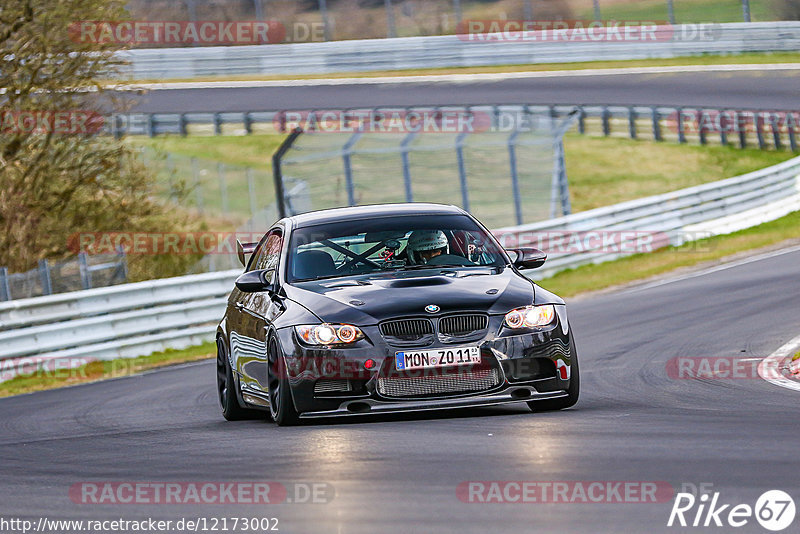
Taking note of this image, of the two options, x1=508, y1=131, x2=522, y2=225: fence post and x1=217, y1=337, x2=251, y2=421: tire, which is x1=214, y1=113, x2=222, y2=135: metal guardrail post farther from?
x1=217, y1=337, x2=251, y2=421: tire

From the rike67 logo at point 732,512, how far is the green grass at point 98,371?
1150cm

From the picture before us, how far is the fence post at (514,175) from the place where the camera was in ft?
82.7

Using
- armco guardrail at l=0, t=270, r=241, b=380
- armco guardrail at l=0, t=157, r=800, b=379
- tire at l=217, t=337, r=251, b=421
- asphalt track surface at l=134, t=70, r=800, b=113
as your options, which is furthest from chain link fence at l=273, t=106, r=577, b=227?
asphalt track surface at l=134, t=70, r=800, b=113

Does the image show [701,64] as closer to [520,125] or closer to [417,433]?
[520,125]

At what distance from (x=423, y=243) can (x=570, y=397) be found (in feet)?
5.24

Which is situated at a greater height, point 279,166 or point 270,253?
point 270,253

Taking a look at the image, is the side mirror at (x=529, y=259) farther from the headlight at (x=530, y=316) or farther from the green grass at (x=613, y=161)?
the green grass at (x=613, y=161)

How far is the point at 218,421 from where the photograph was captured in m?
10.7

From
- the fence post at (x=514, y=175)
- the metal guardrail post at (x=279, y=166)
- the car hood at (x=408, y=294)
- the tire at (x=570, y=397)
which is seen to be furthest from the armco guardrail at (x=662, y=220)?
the tire at (x=570, y=397)

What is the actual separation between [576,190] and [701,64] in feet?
32.3

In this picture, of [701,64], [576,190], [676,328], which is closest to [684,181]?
[576,190]

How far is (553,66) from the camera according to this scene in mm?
45875

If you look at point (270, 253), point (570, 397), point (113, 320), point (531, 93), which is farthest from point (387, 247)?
point (531, 93)

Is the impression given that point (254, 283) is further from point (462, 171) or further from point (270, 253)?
point (462, 171)
